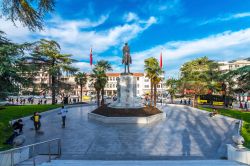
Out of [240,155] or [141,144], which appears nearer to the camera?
[240,155]

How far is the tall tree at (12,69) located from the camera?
377 inches

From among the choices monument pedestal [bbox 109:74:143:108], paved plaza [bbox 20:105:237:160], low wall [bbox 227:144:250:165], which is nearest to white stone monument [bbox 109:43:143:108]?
monument pedestal [bbox 109:74:143:108]

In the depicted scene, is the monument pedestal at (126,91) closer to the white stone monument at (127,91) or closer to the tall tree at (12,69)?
the white stone monument at (127,91)

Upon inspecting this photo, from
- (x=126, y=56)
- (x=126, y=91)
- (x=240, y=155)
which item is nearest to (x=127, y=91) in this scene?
(x=126, y=91)

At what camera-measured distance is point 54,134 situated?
14.5 m

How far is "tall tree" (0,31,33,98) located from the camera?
9586 mm

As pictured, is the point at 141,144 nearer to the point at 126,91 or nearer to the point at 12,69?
the point at 12,69

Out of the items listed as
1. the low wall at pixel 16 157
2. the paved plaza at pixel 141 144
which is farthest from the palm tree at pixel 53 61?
the low wall at pixel 16 157

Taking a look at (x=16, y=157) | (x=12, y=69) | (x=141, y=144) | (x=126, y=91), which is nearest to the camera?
(x=16, y=157)

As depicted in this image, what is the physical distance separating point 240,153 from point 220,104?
40.2 m

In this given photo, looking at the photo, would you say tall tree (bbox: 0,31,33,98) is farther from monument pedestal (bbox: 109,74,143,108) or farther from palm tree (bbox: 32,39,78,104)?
palm tree (bbox: 32,39,78,104)

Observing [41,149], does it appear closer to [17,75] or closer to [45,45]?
[17,75]

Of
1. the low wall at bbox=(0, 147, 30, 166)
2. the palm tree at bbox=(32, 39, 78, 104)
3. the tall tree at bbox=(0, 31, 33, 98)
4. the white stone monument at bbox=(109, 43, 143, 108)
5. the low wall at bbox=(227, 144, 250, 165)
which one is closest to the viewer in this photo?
the low wall at bbox=(0, 147, 30, 166)

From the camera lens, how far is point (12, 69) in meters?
9.78
